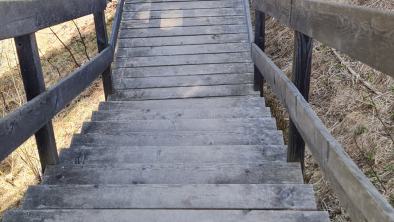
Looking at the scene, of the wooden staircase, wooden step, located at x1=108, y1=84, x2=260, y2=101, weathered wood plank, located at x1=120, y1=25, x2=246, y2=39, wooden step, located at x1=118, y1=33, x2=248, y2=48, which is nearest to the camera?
the wooden staircase

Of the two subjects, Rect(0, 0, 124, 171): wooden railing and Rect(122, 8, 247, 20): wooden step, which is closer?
Rect(0, 0, 124, 171): wooden railing

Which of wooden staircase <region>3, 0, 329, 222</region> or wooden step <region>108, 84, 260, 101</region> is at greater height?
wooden staircase <region>3, 0, 329, 222</region>

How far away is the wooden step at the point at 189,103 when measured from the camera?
3674 mm

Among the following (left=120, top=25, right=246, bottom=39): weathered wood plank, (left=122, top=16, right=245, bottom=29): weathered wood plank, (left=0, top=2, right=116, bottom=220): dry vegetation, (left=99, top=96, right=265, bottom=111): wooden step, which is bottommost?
(left=0, top=2, right=116, bottom=220): dry vegetation

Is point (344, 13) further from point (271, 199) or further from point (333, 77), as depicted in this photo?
point (333, 77)

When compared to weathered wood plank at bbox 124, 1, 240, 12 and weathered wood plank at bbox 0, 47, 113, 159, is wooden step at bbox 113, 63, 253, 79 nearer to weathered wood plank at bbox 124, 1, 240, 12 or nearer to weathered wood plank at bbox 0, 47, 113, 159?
weathered wood plank at bbox 124, 1, 240, 12

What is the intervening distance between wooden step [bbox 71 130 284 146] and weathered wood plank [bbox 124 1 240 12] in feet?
10.2

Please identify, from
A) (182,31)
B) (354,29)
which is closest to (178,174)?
(354,29)

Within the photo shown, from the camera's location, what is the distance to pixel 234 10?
17.3 ft

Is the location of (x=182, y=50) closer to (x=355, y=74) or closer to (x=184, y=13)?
(x=184, y=13)

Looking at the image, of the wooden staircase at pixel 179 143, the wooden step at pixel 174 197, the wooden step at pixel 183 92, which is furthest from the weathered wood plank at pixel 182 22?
the wooden step at pixel 174 197

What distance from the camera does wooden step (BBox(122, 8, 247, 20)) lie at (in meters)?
5.23

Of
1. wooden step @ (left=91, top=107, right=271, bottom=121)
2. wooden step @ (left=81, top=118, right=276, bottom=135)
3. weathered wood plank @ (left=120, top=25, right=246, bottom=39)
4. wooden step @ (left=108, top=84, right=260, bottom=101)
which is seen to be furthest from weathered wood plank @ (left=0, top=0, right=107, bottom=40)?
weathered wood plank @ (left=120, top=25, right=246, bottom=39)

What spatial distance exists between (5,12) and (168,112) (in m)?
2.06
